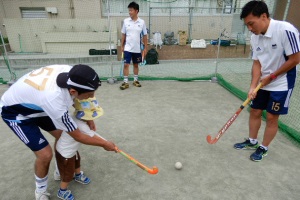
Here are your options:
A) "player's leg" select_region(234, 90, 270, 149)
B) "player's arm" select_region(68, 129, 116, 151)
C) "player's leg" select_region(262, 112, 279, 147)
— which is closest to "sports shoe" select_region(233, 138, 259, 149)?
"player's leg" select_region(234, 90, 270, 149)

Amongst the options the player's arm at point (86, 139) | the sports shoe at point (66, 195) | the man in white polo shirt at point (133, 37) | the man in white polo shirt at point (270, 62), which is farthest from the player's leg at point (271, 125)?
the man in white polo shirt at point (133, 37)

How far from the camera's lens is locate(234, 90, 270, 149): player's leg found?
2.47m

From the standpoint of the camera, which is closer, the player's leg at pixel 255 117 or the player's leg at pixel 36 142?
the player's leg at pixel 36 142

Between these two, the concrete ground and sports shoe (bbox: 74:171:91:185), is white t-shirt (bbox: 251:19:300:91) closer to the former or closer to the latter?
the concrete ground

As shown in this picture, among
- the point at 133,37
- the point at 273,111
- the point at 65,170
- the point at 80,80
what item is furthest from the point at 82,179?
the point at 133,37

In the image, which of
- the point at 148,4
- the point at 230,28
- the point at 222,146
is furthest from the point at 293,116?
the point at 148,4

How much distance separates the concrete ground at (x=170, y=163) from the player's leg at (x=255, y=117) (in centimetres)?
12

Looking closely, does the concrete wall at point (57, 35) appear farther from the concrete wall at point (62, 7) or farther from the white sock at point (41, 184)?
the white sock at point (41, 184)

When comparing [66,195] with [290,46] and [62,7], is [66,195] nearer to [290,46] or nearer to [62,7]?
[290,46]

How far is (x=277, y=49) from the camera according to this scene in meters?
2.16

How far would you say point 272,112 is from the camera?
7.70ft

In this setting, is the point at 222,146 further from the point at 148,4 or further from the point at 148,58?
the point at 148,4

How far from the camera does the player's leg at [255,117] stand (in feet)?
8.12

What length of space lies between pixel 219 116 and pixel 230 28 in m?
6.86
